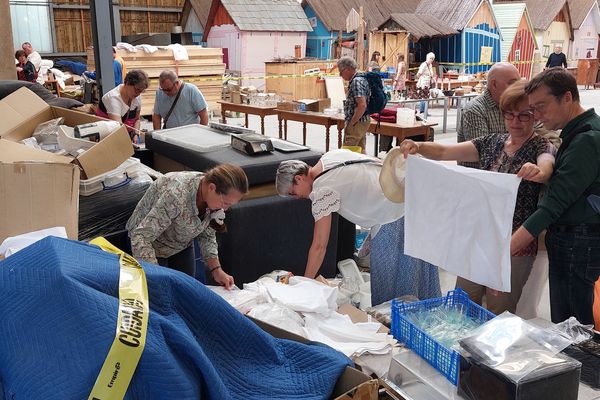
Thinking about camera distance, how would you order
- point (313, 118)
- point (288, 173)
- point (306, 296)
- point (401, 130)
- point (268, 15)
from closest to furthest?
point (306, 296)
point (288, 173)
point (401, 130)
point (313, 118)
point (268, 15)

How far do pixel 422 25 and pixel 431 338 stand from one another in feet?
58.8

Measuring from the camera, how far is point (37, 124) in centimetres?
444

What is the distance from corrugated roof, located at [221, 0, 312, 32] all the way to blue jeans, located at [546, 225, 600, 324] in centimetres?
1598

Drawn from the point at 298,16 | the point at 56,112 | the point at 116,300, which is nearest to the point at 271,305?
the point at 116,300

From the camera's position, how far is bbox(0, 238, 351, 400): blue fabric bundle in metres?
1.03

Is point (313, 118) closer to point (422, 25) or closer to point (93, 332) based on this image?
point (93, 332)

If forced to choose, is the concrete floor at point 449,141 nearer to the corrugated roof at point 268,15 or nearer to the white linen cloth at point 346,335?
the white linen cloth at point 346,335

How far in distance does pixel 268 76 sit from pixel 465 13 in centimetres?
748

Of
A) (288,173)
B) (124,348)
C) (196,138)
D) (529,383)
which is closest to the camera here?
(124,348)

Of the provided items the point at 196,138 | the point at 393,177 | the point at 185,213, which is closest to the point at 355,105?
the point at 196,138

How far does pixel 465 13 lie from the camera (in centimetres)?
1825

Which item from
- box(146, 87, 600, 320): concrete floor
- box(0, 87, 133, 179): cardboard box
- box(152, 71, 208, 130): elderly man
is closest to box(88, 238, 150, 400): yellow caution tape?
box(0, 87, 133, 179): cardboard box

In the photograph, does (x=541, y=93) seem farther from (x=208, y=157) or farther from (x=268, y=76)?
(x=268, y=76)

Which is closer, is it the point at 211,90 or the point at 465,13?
the point at 211,90
